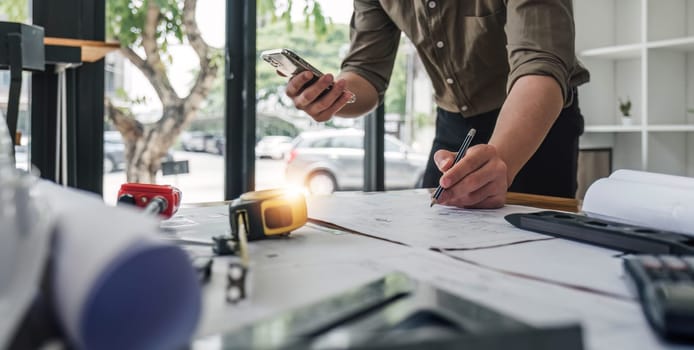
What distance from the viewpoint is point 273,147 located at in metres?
2.64

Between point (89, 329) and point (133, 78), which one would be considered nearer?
point (89, 329)

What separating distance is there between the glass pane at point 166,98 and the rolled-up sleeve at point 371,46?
3.40 feet

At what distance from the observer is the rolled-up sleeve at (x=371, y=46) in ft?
4.87

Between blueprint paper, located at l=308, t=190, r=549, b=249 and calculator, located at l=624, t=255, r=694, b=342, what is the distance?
0.22 metres

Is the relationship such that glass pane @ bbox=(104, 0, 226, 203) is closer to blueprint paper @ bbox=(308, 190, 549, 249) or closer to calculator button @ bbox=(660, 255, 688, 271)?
blueprint paper @ bbox=(308, 190, 549, 249)

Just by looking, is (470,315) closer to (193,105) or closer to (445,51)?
(445,51)

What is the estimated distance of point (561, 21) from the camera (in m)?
1.04

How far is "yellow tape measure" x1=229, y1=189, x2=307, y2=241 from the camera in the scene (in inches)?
25.3

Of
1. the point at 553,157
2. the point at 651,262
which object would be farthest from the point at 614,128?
the point at 651,262

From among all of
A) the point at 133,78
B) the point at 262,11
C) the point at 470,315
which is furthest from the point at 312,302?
the point at 262,11

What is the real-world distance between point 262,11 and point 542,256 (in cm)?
216

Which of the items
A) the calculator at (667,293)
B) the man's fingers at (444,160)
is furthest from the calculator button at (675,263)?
the man's fingers at (444,160)

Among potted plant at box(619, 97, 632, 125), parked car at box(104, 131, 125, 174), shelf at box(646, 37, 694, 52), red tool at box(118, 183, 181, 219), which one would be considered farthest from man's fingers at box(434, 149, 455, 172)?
potted plant at box(619, 97, 632, 125)

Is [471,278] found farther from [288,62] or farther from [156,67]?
[156,67]
